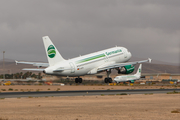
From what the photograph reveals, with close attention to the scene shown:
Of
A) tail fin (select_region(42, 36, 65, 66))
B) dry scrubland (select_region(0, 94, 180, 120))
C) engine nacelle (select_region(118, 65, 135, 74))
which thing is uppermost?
tail fin (select_region(42, 36, 65, 66))

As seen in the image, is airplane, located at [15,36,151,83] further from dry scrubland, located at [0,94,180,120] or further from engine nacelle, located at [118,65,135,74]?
dry scrubland, located at [0,94,180,120]

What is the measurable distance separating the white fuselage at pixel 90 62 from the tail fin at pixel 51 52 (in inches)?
36.5

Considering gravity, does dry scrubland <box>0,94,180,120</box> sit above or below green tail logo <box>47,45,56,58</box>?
below

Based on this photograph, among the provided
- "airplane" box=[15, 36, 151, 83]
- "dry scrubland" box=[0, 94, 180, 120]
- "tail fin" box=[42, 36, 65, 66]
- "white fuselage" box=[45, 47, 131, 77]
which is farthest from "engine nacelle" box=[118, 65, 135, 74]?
"dry scrubland" box=[0, 94, 180, 120]

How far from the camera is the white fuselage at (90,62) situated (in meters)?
63.1

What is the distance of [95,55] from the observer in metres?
69.3

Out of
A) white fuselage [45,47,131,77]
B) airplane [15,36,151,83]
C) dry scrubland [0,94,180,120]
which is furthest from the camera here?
white fuselage [45,47,131,77]

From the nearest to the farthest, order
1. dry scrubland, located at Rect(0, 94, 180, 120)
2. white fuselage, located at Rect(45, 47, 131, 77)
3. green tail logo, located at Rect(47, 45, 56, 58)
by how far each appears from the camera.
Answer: dry scrubland, located at Rect(0, 94, 180, 120), white fuselage, located at Rect(45, 47, 131, 77), green tail logo, located at Rect(47, 45, 56, 58)

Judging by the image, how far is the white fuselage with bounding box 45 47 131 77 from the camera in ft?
207

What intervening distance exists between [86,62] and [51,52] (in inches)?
323

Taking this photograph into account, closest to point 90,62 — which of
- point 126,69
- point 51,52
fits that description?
point 51,52

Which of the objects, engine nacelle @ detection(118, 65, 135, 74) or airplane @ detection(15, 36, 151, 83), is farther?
engine nacelle @ detection(118, 65, 135, 74)

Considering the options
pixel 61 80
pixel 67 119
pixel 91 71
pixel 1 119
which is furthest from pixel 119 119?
pixel 61 80

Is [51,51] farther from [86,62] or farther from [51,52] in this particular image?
[86,62]
